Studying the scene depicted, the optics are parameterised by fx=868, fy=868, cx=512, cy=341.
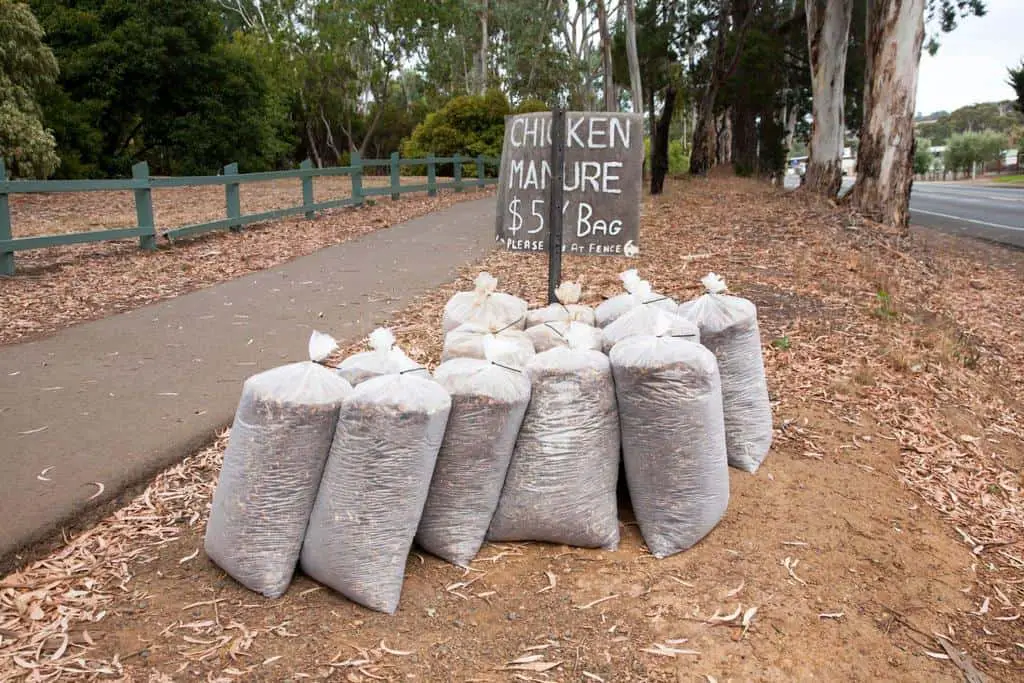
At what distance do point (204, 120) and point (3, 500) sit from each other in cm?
2731

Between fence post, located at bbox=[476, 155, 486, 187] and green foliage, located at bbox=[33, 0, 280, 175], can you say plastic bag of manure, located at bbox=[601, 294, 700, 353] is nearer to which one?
fence post, located at bbox=[476, 155, 486, 187]

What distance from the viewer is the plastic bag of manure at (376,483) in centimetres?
297

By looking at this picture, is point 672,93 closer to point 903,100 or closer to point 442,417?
point 903,100

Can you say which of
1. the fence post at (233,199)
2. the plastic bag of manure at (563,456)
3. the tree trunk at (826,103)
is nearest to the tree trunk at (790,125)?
the tree trunk at (826,103)

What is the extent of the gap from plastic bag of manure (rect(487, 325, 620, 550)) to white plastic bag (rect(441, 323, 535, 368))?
9 cm

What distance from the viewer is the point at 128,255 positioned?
10.8 m

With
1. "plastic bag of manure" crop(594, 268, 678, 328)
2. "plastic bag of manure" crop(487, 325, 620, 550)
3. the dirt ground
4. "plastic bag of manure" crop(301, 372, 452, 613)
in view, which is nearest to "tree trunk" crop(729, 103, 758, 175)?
the dirt ground

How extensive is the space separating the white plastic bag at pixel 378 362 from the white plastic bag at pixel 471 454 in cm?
15

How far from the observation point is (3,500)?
12.2 feet

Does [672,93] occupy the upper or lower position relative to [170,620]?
upper

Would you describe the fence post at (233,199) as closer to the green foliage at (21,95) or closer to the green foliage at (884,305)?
the green foliage at (21,95)

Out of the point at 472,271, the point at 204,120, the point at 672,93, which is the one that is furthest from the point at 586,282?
the point at 204,120

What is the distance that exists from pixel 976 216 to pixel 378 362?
24126 millimetres

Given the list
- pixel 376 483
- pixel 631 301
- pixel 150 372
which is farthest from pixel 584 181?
pixel 150 372
